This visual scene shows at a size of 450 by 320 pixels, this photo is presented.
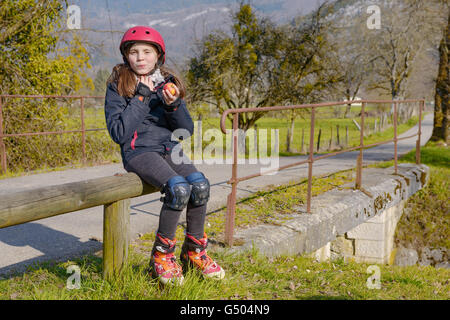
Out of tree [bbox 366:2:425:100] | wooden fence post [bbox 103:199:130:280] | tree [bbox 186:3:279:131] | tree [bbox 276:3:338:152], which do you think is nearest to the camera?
wooden fence post [bbox 103:199:130:280]

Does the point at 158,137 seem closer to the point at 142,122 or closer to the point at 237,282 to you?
the point at 142,122

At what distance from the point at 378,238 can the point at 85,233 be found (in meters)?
4.33

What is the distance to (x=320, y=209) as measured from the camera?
529 cm

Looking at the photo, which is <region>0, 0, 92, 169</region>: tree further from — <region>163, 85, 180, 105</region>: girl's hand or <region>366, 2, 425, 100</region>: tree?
<region>366, 2, 425, 100</region>: tree

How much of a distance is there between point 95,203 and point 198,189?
597mm

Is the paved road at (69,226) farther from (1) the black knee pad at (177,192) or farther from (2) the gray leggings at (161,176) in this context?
(1) the black knee pad at (177,192)

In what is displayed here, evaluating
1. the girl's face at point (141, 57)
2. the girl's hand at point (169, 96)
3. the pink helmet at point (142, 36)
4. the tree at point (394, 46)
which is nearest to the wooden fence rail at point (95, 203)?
the girl's hand at point (169, 96)

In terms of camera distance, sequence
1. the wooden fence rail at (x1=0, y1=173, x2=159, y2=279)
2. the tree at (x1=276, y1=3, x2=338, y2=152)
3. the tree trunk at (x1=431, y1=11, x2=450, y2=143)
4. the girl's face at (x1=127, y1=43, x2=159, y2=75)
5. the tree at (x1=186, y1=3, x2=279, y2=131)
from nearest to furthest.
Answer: the wooden fence rail at (x1=0, y1=173, x2=159, y2=279) < the girl's face at (x1=127, y1=43, x2=159, y2=75) < the tree trunk at (x1=431, y1=11, x2=450, y2=143) < the tree at (x1=186, y1=3, x2=279, y2=131) < the tree at (x1=276, y1=3, x2=338, y2=152)

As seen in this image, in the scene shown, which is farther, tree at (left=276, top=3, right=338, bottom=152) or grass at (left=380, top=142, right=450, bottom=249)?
tree at (left=276, top=3, right=338, bottom=152)

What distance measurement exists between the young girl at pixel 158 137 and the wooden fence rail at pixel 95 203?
0.17m

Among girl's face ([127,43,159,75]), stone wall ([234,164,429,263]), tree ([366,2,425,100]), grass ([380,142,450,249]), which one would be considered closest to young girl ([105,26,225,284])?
girl's face ([127,43,159,75])

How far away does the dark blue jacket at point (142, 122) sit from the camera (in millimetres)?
2602

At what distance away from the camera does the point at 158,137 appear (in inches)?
110

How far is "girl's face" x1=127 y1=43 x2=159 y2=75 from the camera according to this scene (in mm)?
2770
